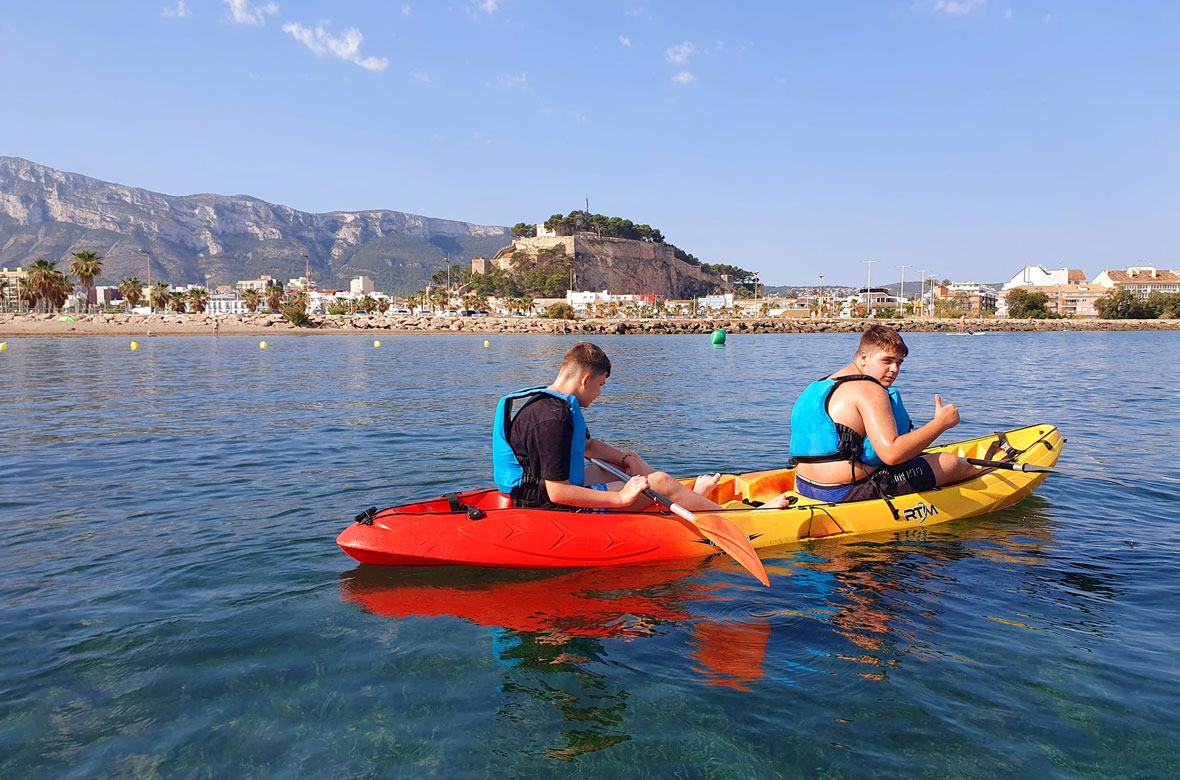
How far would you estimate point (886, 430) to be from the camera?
6559 millimetres

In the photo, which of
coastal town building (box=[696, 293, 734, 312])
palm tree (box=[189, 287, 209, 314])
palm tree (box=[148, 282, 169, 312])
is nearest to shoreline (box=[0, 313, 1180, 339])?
palm tree (box=[148, 282, 169, 312])

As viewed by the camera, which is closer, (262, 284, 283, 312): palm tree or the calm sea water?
the calm sea water

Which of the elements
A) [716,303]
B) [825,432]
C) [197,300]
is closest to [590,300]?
[716,303]

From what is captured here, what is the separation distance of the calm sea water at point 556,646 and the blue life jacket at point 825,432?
91 centimetres

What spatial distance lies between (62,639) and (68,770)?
183 centimetres

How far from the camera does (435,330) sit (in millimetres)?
97375

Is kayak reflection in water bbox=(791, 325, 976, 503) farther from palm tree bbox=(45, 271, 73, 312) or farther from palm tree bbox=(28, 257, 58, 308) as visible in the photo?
palm tree bbox=(45, 271, 73, 312)

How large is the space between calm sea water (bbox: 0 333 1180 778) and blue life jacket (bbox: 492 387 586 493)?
87 centimetres

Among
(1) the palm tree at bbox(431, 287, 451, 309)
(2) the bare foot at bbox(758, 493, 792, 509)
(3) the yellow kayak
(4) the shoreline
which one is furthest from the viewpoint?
(1) the palm tree at bbox(431, 287, 451, 309)

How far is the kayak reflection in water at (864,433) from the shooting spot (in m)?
6.58

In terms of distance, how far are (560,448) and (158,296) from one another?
344 feet

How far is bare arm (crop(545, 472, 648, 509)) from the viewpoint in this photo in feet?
19.0

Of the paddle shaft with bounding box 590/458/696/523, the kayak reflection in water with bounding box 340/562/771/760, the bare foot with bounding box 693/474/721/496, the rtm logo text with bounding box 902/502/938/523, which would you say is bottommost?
the kayak reflection in water with bounding box 340/562/771/760

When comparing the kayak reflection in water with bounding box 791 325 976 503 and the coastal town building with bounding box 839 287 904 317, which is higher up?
the coastal town building with bounding box 839 287 904 317
